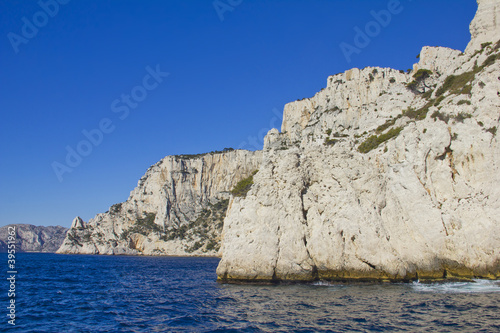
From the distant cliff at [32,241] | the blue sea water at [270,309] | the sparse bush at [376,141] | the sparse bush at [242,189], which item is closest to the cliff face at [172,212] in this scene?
the sparse bush at [242,189]

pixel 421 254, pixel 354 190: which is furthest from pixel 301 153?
pixel 421 254

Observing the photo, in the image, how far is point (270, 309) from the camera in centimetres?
1675

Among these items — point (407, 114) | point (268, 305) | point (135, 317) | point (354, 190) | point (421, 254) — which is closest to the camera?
point (135, 317)

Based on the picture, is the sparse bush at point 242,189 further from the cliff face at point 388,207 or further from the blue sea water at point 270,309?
the blue sea water at point 270,309

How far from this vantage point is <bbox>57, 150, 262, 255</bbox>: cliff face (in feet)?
331

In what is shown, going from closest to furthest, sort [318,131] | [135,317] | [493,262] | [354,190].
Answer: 1. [135,317]
2. [493,262]
3. [354,190]
4. [318,131]

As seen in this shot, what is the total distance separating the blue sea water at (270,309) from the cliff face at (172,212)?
73.9 metres

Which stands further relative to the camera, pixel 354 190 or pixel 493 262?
pixel 354 190

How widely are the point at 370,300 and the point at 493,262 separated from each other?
10376mm

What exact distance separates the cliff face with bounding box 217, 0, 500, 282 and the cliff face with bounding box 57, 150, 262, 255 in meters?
69.8

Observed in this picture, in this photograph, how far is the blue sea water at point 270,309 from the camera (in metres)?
13.9

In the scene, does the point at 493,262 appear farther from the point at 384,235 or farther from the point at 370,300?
the point at 370,300

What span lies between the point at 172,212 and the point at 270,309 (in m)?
95.5

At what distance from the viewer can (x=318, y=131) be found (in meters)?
69.8
